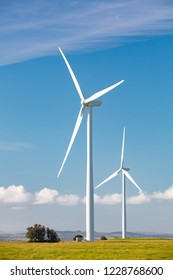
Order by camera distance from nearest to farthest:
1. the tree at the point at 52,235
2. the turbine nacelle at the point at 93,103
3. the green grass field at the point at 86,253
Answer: the green grass field at the point at 86,253, the turbine nacelle at the point at 93,103, the tree at the point at 52,235

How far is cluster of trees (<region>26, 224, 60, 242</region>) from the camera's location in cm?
3253

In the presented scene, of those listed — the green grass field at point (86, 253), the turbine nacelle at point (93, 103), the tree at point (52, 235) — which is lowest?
the green grass field at point (86, 253)

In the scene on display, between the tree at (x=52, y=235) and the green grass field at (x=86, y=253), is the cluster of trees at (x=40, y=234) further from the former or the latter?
the green grass field at (x=86, y=253)

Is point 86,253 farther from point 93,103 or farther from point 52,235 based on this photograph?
point 52,235

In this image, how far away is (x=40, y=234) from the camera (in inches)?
1310

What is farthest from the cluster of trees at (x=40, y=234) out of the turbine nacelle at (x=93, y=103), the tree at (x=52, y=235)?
the turbine nacelle at (x=93, y=103)

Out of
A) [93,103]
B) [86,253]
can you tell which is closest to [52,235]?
[93,103]

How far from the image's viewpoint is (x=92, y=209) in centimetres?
2803

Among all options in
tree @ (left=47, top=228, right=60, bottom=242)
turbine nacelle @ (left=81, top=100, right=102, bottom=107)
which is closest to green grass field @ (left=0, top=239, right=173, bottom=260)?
turbine nacelle @ (left=81, top=100, right=102, bottom=107)

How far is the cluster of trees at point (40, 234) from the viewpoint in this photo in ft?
107
